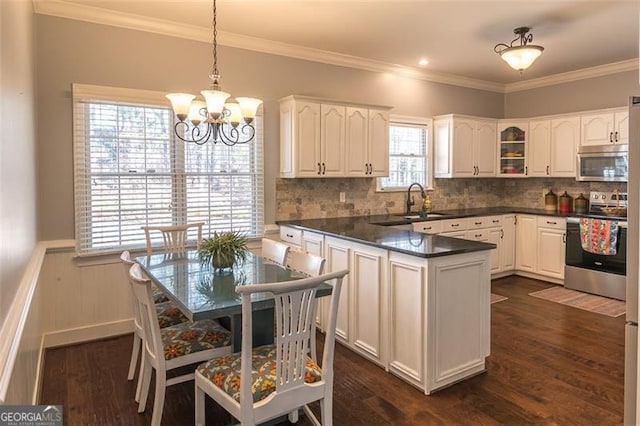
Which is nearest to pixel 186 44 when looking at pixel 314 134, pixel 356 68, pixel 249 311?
pixel 314 134

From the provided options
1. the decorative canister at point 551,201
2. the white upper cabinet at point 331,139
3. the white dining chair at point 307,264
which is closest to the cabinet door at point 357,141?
the white upper cabinet at point 331,139

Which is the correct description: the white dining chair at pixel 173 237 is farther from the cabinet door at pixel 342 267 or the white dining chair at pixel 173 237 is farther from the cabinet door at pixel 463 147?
the cabinet door at pixel 463 147

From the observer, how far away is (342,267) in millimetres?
3525

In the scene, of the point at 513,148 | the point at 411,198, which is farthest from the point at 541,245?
the point at 411,198

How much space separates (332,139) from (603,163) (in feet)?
10.7

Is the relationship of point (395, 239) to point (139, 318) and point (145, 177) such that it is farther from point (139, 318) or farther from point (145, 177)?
point (145, 177)

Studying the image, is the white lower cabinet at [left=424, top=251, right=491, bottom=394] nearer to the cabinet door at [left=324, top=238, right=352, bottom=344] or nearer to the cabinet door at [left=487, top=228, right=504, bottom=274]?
the cabinet door at [left=324, top=238, right=352, bottom=344]

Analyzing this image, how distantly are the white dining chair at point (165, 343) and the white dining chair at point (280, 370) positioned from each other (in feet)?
0.81

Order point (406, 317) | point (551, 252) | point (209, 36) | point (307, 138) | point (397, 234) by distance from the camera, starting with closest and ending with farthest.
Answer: point (406, 317) < point (397, 234) < point (209, 36) < point (307, 138) < point (551, 252)

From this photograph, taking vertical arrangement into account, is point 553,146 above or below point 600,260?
above

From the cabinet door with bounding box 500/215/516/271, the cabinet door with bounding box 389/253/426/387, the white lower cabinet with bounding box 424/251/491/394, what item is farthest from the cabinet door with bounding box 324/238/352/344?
the cabinet door with bounding box 500/215/516/271

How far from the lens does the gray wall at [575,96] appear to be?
5.27 meters

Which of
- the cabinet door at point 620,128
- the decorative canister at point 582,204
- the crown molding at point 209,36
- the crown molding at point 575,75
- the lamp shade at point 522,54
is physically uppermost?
the crown molding at point 575,75

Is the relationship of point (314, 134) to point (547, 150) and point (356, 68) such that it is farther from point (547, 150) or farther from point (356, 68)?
point (547, 150)
